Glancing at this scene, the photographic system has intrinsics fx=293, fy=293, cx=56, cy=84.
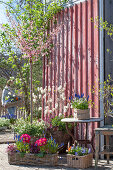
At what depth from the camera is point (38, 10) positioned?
26.4 feet

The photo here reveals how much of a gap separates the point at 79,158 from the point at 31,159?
891 millimetres

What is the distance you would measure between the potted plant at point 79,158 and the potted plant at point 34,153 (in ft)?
0.92

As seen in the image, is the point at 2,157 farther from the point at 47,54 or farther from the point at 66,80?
the point at 47,54

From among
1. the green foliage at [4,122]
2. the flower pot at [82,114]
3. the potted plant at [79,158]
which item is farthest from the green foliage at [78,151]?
the green foliage at [4,122]

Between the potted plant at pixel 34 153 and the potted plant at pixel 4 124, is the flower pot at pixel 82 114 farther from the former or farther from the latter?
the potted plant at pixel 4 124

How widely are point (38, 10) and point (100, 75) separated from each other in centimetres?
308

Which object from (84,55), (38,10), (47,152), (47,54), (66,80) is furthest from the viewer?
(38,10)

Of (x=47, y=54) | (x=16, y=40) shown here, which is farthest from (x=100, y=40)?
(x=16, y=40)

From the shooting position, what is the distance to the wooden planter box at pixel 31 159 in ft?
17.2

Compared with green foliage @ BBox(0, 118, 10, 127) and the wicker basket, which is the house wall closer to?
the wicker basket

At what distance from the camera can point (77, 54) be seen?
673cm

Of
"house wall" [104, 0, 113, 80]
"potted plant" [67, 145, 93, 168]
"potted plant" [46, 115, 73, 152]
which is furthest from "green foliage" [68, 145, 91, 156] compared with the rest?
"house wall" [104, 0, 113, 80]

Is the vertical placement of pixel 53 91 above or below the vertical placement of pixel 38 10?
below

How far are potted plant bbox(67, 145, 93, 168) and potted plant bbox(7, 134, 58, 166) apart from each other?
282 millimetres
